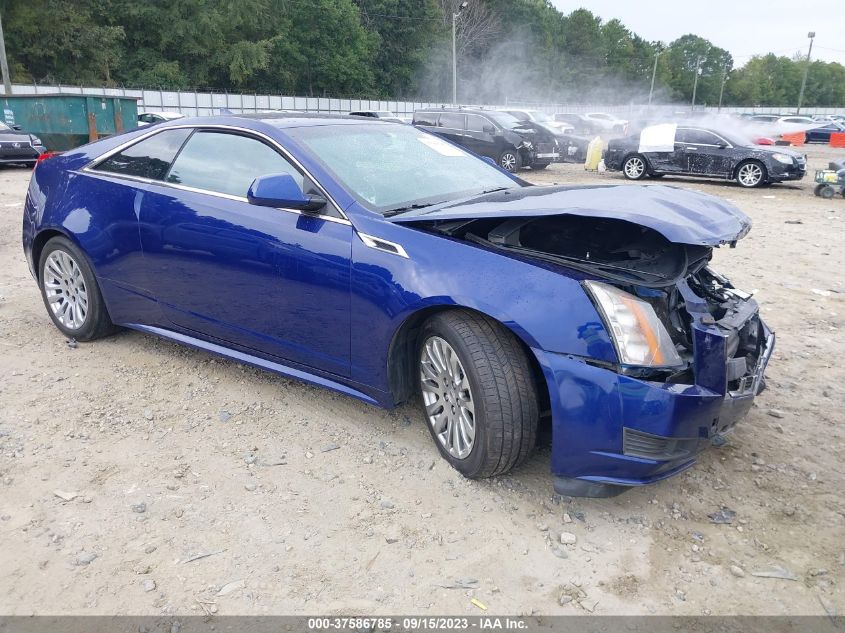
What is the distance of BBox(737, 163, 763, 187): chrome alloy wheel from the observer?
50.1ft

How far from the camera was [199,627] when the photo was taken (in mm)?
2217

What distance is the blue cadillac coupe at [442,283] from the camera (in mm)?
2572

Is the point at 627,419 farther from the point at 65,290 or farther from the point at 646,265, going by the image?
the point at 65,290

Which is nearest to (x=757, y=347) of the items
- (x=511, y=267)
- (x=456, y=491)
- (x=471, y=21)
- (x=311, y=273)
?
(x=511, y=267)

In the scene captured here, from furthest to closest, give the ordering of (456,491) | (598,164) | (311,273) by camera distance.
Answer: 1. (598,164)
2. (311,273)
3. (456,491)

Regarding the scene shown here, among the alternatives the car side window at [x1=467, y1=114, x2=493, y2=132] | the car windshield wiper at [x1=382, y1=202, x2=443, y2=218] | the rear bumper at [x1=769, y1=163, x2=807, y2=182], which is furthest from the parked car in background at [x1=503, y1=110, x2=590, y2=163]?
the car windshield wiper at [x1=382, y1=202, x2=443, y2=218]

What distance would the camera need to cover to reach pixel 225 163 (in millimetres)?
3717

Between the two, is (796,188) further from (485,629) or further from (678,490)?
(485,629)

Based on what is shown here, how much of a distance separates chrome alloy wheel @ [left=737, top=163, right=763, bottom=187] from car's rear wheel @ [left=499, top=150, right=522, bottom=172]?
544 cm

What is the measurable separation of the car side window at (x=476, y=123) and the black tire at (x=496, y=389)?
16.4 m

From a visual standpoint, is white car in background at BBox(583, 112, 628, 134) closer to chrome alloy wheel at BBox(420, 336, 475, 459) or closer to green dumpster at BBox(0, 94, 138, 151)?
green dumpster at BBox(0, 94, 138, 151)

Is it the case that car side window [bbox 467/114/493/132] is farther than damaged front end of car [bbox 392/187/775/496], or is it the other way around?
car side window [bbox 467/114/493/132]

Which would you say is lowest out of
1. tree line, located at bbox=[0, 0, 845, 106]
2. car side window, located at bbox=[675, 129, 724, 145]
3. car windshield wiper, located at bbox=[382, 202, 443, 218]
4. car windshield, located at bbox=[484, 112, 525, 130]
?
car side window, located at bbox=[675, 129, 724, 145]

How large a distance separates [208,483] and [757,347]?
255 cm
